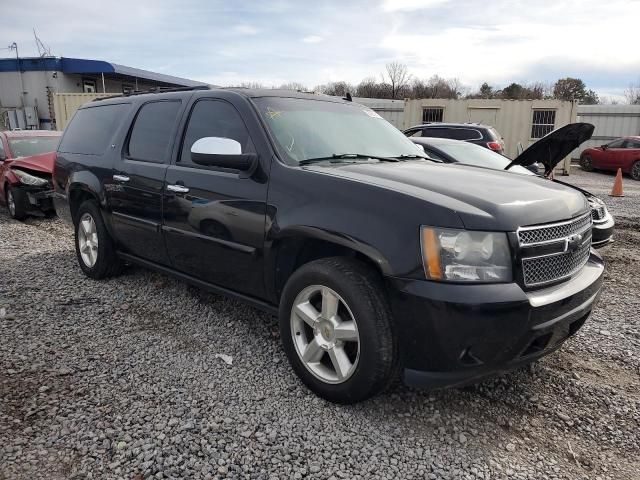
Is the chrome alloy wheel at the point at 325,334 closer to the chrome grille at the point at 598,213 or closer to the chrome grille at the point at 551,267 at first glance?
the chrome grille at the point at 551,267

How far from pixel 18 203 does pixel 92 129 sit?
4.33 meters

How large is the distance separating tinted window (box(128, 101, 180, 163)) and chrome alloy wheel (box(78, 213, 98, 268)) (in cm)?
107

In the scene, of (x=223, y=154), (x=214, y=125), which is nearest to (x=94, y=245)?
(x=214, y=125)

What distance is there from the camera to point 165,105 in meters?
4.16

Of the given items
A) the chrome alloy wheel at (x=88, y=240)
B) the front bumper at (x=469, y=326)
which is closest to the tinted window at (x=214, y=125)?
the front bumper at (x=469, y=326)

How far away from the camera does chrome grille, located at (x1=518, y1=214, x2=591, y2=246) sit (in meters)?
2.51

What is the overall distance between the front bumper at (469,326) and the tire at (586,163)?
2064 centimetres

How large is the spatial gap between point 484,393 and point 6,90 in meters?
26.9

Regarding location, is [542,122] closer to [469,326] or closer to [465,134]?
[465,134]

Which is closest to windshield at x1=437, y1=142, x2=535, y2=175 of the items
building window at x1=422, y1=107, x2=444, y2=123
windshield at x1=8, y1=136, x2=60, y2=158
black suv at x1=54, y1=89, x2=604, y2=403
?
black suv at x1=54, y1=89, x2=604, y2=403

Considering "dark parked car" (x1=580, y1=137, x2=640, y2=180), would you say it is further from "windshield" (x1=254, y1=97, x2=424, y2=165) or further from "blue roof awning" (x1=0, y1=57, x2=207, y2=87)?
"blue roof awning" (x1=0, y1=57, x2=207, y2=87)

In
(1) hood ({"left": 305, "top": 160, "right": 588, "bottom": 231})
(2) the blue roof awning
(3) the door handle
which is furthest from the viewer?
(2) the blue roof awning

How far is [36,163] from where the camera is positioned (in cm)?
848

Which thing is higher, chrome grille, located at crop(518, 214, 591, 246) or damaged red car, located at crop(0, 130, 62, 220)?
chrome grille, located at crop(518, 214, 591, 246)
